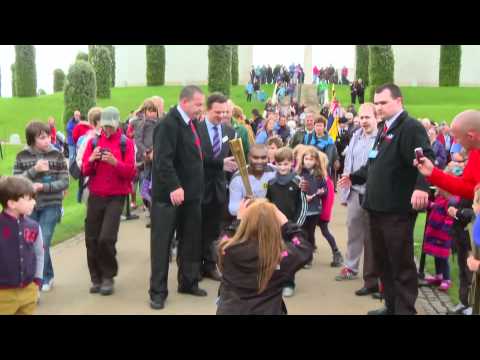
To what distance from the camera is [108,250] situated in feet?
22.6

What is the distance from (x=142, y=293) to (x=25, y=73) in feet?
137

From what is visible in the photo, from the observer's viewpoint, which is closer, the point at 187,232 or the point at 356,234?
the point at 187,232

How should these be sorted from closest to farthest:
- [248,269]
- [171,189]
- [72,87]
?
[248,269] < [171,189] < [72,87]

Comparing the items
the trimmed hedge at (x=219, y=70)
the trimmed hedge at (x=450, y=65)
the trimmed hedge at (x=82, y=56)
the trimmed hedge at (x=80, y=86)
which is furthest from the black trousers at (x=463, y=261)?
the trimmed hedge at (x=82, y=56)

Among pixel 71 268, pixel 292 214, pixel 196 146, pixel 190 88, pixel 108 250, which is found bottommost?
pixel 71 268

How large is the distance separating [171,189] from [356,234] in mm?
2568

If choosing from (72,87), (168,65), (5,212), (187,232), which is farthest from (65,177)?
(168,65)

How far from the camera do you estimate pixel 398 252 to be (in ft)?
18.6

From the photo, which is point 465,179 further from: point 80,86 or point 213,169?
point 80,86

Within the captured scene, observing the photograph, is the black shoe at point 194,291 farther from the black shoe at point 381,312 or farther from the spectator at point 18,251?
the spectator at point 18,251

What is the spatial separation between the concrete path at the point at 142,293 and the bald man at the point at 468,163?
1948mm

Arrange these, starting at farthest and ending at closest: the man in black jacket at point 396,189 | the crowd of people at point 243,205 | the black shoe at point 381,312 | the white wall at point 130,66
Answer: the white wall at point 130,66 → the black shoe at point 381,312 → the man in black jacket at point 396,189 → the crowd of people at point 243,205

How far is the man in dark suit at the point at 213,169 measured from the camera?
759 centimetres

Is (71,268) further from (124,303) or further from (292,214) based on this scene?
(292,214)
